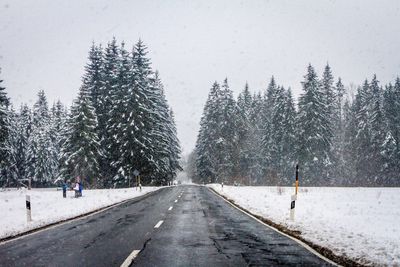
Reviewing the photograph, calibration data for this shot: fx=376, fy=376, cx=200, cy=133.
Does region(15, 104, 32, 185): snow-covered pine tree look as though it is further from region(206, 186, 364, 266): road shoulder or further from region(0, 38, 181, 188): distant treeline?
region(206, 186, 364, 266): road shoulder

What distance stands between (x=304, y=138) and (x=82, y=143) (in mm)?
29530

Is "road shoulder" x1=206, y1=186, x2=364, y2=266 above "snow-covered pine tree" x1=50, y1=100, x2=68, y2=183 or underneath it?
underneath

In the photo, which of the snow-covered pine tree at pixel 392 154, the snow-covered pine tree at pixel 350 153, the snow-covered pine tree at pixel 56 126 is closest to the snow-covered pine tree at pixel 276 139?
the snow-covered pine tree at pixel 350 153

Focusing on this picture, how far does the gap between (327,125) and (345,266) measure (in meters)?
49.4

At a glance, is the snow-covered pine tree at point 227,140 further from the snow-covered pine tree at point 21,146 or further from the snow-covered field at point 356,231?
the snow-covered field at point 356,231

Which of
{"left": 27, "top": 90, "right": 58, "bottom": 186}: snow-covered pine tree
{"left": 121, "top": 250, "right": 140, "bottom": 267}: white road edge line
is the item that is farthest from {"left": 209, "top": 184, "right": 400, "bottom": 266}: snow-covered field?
{"left": 27, "top": 90, "right": 58, "bottom": 186}: snow-covered pine tree

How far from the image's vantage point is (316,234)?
10.6 metres

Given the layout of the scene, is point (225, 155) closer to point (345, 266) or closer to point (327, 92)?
point (327, 92)

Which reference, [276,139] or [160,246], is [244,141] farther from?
[160,246]

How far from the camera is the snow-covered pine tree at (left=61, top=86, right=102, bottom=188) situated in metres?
44.8

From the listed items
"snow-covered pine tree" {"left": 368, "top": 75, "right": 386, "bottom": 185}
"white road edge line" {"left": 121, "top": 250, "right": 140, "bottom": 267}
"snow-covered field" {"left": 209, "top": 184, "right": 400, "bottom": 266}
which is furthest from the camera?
"snow-covered pine tree" {"left": 368, "top": 75, "right": 386, "bottom": 185}

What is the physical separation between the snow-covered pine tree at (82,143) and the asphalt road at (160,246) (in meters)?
32.4

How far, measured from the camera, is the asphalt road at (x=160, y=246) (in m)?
7.53

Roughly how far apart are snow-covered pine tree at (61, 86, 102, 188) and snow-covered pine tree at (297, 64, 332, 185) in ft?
90.5
